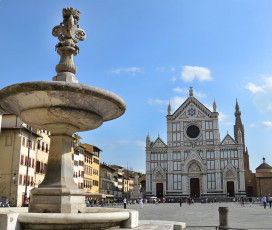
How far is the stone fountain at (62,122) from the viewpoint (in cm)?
666

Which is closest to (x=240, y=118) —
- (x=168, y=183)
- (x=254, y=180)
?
(x=254, y=180)

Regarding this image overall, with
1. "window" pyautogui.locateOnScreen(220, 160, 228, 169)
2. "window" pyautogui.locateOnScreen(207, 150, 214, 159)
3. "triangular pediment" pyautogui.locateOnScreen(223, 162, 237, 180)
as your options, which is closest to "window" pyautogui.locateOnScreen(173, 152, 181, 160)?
"window" pyautogui.locateOnScreen(207, 150, 214, 159)

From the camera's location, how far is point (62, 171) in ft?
27.1

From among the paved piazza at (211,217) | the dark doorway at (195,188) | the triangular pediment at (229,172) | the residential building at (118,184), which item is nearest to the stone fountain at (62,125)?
the paved piazza at (211,217)

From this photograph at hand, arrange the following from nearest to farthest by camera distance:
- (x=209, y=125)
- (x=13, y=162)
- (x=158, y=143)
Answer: (x=13, y=162) → (x=209, y=125) → (x=158, y=143)

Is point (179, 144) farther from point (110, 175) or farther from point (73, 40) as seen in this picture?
point (73, 40)

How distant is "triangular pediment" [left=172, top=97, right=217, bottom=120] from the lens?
208 feet

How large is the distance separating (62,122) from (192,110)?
189 ft

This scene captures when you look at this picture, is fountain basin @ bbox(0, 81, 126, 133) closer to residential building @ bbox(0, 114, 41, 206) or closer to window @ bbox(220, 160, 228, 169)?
residential building @ bbox(0, 114, 41, 206)

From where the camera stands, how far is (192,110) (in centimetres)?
6444

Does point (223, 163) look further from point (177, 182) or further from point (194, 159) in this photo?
point (177, 182)

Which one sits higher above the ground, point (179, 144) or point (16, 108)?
point (179, 144)

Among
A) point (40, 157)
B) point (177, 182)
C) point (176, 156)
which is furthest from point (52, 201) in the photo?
point (176, 156)

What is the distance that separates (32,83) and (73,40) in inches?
119
